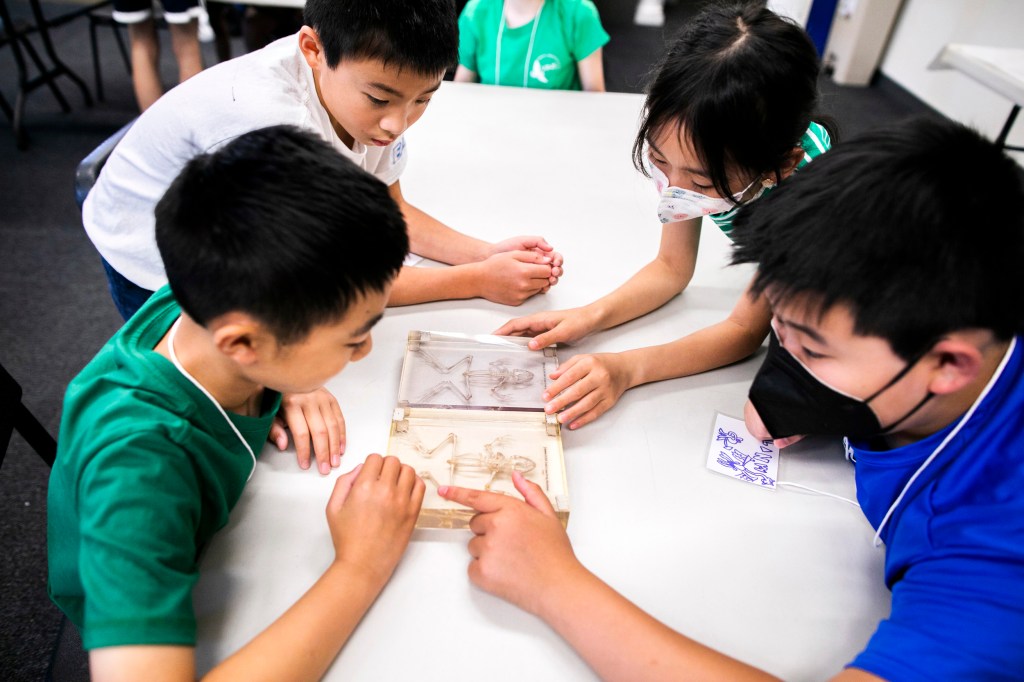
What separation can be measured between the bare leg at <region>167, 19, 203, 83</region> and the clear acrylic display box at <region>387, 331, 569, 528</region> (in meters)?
2.72

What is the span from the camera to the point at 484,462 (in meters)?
0.82

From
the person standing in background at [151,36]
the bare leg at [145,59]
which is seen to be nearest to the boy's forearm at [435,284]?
the person standing in background at [151,36]

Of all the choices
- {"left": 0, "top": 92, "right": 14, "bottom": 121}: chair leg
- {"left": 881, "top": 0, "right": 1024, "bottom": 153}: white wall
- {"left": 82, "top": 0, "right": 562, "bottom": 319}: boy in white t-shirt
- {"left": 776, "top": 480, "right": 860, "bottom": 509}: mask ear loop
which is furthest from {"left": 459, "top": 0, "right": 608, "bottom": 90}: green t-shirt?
{"left": 0, "top": 92, "right": 14, "bottom": 121}: chair leg

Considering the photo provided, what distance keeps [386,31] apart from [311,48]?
0.58 ft

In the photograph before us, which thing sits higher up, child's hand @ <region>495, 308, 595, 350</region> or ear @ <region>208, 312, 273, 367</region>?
ear @ <region>208, 312, 273, 367</region>

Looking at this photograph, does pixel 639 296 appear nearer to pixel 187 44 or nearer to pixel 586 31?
pixel 586 31

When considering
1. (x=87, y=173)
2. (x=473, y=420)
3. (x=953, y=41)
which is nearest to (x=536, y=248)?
(x=473, y=420)

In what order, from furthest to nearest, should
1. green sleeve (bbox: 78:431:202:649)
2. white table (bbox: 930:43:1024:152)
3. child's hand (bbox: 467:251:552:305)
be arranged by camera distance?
white table (bbox: 930:43:1024:152)
child's hand (bbox: 467:251:552:305)
green sleeve (bbox: 78:431:202:649)

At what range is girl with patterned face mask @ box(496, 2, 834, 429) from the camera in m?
0.90

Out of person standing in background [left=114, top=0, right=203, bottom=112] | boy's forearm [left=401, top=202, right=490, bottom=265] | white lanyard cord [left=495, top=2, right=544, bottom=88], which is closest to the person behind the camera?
boy's forearm [left=401, top=202, right=490, bottom=265]

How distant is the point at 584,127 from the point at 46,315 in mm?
1782

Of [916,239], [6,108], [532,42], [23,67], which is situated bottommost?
[6,108]

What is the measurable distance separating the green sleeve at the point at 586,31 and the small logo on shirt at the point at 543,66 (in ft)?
0.30

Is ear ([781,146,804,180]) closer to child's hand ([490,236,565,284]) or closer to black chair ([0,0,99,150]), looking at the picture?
child's hand ([490,236,565,284])
